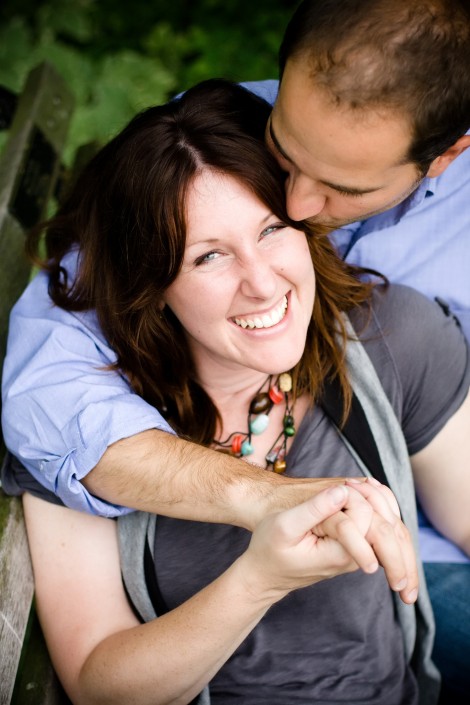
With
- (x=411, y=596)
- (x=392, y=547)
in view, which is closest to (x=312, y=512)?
(x=392, y=547)

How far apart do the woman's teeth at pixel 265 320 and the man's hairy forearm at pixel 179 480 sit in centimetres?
35

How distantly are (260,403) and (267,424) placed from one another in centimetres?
8

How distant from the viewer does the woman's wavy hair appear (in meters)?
1.85

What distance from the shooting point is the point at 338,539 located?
1.44 m

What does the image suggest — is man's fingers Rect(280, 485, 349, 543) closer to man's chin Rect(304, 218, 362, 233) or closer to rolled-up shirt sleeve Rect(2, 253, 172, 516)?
rolled-up shirt sleeve Rect(2, 253, 172, 516)

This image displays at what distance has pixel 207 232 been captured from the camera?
5.96 feet

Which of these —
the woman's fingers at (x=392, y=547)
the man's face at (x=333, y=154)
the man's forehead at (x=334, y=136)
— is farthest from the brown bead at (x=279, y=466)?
the man's forehead at (x=334, y=136)

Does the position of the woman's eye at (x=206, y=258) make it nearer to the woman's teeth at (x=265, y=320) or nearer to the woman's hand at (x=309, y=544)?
the woman's teeth at (x=265, y=320)

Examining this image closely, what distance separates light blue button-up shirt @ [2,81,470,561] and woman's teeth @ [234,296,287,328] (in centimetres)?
33

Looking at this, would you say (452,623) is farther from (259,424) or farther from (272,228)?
(272,228)

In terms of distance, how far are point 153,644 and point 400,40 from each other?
146cm

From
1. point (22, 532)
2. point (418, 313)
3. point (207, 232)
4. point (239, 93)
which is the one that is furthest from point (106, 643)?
point (239, 93)

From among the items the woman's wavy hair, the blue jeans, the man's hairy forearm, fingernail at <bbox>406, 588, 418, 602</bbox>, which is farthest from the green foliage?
fingernail at <bbox>406, 588, 418, 602</bbox>

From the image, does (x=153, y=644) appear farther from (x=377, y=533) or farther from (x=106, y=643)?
(x=377, y=533)
